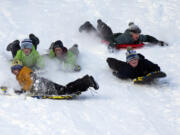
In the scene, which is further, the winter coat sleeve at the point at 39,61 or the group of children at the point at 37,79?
the winter coat sleeve at the point at 39,61

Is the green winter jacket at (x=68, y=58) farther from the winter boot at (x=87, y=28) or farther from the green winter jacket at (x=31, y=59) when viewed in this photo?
the winter boot at (x=87, y=28)

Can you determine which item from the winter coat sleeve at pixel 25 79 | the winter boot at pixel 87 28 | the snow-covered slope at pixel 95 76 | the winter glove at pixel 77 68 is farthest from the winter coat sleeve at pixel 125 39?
the winter coat sleeve at pixel 25 79

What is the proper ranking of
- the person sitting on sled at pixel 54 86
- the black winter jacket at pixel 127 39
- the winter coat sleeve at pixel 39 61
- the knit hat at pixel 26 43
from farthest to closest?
the black winter jacket at pixel 127 39 → the winter coat sleeve at pixel 39 61 → the knit hat at pixel 26 43 → the person sitting on sled at pixel 54 86

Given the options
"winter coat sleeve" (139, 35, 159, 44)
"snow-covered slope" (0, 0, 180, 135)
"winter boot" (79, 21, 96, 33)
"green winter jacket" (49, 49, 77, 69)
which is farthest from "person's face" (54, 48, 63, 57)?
"winter coat sleeve" (139, 35, 159, 44)

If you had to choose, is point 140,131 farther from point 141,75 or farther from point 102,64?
point 102,64

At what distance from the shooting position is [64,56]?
6906 mm

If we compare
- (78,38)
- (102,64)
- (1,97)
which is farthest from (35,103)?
(78,38)

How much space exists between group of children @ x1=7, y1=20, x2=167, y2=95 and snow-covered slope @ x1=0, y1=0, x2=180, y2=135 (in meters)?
0.21

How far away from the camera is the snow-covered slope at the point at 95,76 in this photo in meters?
4.42


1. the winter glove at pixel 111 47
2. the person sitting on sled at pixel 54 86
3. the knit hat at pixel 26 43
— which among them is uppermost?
the winter glove at pixel 111 47

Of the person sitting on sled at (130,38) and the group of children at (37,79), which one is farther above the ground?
the person sitting on sled at (130,38)

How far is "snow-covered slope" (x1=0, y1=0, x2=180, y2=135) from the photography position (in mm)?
4422

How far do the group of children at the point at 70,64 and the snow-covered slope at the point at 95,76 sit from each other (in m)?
0.21

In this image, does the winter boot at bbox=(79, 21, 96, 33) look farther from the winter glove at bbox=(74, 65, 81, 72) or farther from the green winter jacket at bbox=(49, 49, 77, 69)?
the winter glove at bbox=(74, 65, 81, 72)
